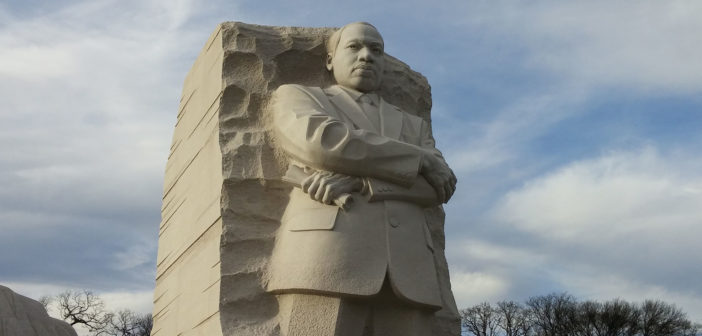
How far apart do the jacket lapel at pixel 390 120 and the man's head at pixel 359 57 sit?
17 cm

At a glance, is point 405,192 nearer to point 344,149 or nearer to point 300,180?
point 344,149

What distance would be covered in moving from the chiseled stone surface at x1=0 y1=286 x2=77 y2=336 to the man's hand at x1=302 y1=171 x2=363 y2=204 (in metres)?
3.13

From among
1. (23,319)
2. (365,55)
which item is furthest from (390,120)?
(23,319)

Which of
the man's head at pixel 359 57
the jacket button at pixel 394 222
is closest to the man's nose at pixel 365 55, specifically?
the man's head at pixel 359 57

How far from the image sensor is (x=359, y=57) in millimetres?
5336

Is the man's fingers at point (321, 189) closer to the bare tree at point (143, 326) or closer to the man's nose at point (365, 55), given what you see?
the man's nose at point (365, 55)

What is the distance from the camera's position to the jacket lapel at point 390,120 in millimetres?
5172

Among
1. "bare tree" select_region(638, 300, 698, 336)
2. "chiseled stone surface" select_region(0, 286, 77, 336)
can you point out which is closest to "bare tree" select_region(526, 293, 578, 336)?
"bare tree" select_region(638, 300, 698, 336)

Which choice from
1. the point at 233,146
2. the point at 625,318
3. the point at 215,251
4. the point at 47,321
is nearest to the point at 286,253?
the point at 215,251

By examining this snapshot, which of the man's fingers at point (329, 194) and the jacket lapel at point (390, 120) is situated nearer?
the man's fingers at point (329, 194)

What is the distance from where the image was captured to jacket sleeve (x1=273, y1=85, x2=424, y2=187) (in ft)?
15.4

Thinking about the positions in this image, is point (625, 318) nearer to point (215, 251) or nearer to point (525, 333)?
point (525, 333)

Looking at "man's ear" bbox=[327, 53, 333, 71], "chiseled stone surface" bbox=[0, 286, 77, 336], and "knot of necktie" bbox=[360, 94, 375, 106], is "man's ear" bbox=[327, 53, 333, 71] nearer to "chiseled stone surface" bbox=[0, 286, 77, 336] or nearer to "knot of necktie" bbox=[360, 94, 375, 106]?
"knot of necktie" bbox=[360, 94, 375, 106]

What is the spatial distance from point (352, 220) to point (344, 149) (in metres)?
0.41
